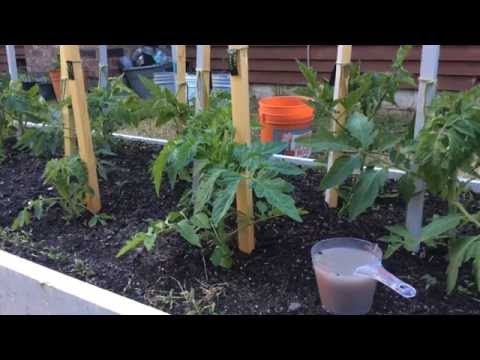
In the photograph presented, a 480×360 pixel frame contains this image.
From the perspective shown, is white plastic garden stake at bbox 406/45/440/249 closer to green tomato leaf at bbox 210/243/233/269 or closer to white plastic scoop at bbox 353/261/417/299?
white plastic scoop at bbox 353/261/417/299

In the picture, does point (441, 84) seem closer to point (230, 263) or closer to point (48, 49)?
point (230, 263)

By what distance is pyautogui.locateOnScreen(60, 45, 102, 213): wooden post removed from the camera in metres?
2.16

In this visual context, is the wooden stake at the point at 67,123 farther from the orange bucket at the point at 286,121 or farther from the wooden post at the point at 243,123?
the orange bucket at the point at 286,121

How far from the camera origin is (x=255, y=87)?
22.1 ft

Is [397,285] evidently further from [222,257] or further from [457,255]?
[222,257]

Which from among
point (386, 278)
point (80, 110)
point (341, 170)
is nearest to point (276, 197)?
point (341, 170)

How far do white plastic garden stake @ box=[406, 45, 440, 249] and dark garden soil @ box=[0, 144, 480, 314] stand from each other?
5.6 inches

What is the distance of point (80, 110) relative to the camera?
7.34 feet

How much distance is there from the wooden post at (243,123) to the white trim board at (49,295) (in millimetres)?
499

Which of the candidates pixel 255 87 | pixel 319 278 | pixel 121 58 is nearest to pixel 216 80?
pixel 255 87

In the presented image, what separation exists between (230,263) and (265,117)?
6.42 ft

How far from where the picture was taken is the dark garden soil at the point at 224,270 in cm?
166

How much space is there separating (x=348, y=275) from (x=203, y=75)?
3.52 feet

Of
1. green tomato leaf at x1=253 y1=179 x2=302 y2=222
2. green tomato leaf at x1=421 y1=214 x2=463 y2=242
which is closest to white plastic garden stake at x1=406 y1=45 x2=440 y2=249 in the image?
green tomato leaf at x1=421 y1=214 x2=463 y2=242
